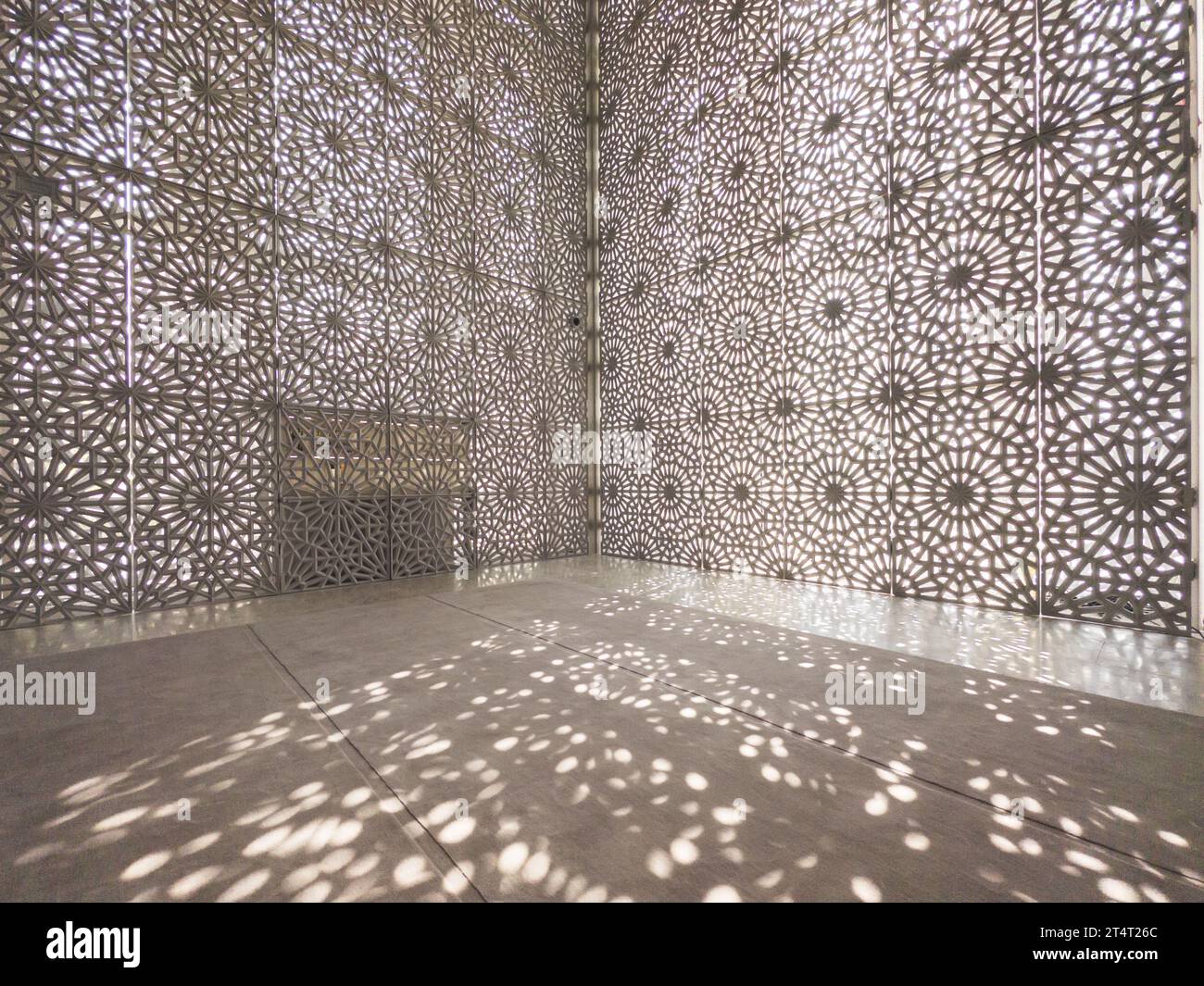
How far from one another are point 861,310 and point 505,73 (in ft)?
13.6

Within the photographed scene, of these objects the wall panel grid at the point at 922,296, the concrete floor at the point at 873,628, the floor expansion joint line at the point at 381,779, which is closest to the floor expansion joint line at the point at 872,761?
the concrete floor at the point at 873,628

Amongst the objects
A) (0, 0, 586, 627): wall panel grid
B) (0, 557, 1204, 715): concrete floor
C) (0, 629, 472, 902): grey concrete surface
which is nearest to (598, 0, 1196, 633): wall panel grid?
(0, 557, 1204, 715): concrete floor

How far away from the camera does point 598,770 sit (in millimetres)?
1780

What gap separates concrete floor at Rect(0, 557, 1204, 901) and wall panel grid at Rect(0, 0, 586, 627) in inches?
47.7

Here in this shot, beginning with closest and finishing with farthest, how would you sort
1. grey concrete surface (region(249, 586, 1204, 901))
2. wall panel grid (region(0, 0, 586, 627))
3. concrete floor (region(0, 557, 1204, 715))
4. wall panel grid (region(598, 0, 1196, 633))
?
grey concrete surface (region(249, 586, 1204, 901)), concrete floor (region(0, 557, 1204, 715)), wall panel grid (region(598, 0, 1196, 633)), wall panel grid (region(0, 0, 586, 627))

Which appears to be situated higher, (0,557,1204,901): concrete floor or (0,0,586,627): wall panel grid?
(0,0,586,627): wall panel grid

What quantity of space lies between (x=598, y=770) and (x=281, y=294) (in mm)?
4238

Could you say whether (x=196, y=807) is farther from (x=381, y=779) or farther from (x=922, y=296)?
(x=922, y=296)

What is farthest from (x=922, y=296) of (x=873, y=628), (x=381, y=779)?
(x=381, y=779)

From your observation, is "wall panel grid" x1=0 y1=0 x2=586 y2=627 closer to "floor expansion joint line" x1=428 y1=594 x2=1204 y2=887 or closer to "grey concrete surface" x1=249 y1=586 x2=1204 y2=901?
"grey concrete surface" x1=249 y1=586 x2=1204 y2=901

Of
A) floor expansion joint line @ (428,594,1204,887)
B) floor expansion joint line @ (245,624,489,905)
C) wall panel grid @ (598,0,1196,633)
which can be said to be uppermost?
wall panel grid @ (598,0,1196,633)

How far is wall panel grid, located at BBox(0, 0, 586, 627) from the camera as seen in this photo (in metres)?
3.61
